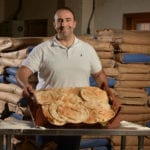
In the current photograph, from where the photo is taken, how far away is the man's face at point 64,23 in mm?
2914

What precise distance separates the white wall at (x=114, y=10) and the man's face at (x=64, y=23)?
8.19 ft

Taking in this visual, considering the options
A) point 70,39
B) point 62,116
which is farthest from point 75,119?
point 70,39

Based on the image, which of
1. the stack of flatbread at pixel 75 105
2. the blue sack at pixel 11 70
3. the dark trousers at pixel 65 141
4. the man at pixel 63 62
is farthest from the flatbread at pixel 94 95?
the blue sack at pixel 11 70

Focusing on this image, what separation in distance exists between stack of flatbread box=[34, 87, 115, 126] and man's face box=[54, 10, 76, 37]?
450 millimetres

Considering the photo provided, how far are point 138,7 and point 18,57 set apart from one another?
1.99 metres

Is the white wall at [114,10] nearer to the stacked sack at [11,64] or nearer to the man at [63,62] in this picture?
the stacked sack at [11,64]

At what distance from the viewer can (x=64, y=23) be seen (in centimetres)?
291

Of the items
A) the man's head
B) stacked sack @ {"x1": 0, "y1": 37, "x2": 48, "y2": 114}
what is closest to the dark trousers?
the man's head

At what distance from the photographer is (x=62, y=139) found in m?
2.88

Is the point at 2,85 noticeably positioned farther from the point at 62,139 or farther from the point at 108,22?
the point at 108,22

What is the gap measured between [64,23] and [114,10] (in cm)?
287

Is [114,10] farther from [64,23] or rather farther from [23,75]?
[23,75]

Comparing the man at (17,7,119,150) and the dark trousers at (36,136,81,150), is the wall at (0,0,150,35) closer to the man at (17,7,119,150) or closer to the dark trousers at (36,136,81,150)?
the man at (17,7,119,150)

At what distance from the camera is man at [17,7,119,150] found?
291 centimetres
